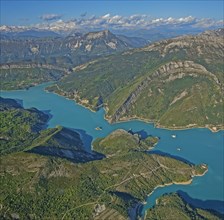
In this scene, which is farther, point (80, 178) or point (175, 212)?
point (80, 178)

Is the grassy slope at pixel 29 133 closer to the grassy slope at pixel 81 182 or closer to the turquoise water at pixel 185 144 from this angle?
the turquoise water at pixel 185 144

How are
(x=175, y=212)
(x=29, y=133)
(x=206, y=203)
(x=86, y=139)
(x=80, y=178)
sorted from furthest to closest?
1. (x=29, y=133)
2. (x=86, y=139)
3. (x=80, y=178)
4. (x=206, y=203)
5. (x=175, y=212)

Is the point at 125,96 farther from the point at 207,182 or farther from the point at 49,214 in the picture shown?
the point at 49,214

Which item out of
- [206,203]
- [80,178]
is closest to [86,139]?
[80,178]

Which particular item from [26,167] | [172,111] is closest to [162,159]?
[26,167]

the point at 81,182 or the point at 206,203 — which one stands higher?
the point at 81,182

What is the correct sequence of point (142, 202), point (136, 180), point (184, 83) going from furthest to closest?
point (184, 83) → point (136, 180) → point (142, 202)

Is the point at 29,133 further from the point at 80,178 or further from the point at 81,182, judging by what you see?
the point at 81,182
